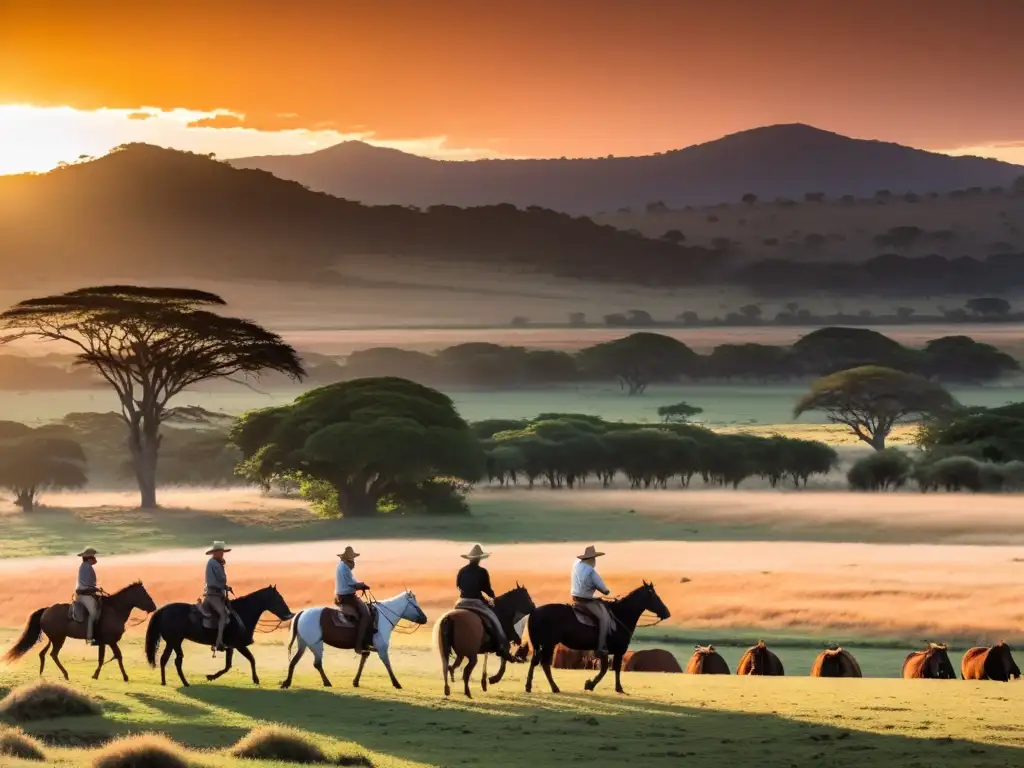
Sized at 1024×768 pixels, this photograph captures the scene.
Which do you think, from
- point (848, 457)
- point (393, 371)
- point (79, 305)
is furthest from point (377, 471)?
point (393, 371)

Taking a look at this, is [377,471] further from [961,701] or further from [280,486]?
[961,701]

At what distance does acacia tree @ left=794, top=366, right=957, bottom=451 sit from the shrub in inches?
722

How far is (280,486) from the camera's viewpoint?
97.8 meters

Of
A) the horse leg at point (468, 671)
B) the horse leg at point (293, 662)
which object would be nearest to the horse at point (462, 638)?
the horse leg at point (468, 671)

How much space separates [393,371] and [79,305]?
11205cm

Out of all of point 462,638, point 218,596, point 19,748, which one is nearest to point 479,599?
point 462,638

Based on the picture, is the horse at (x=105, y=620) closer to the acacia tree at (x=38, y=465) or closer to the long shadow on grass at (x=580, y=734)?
the long shadow on grass at (x=580, y=734)

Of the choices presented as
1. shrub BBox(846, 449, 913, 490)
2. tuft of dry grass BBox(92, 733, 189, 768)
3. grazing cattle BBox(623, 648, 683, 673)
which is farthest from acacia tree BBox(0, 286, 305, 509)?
tuft of dry grass BBox(92, 733, 189, 768)

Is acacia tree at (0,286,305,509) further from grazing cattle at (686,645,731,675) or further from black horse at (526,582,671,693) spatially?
black horse at (526,582,671,693)

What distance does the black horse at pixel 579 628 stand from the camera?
28172mm

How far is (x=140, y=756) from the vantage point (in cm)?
2164

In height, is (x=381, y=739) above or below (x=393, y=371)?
below

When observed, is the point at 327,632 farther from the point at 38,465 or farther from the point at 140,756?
the point at 38,465

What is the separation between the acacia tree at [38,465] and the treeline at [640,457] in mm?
22680
